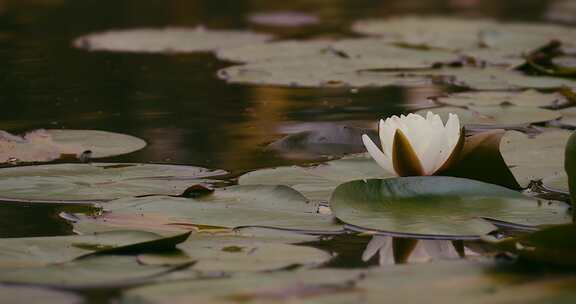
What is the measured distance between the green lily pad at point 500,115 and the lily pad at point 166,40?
1924mm

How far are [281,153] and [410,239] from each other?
763 mm

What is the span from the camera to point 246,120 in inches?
113

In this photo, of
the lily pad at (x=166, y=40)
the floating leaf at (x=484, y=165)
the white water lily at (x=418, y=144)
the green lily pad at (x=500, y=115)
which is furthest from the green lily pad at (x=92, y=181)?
the lily pad at (x=166, y=40)

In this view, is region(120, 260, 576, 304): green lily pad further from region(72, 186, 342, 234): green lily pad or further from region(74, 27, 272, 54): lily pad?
region(74, 27, 272, 54): lily pad

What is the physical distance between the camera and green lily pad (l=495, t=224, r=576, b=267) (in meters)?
1.40

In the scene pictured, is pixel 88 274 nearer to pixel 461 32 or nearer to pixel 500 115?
pixel 500 115

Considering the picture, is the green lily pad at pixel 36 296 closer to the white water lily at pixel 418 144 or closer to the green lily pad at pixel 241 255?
the green lily pad at pixel 241 255

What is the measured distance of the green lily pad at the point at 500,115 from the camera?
8.73ft

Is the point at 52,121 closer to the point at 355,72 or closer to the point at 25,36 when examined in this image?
the point at 355,72

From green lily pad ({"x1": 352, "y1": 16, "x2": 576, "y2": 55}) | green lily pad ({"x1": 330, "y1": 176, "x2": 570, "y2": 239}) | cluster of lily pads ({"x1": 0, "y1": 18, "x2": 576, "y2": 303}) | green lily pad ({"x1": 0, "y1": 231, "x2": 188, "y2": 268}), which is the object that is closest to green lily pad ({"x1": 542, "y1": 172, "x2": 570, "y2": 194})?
cluster of lily pads ({"x1": 0, "y1": 18, "x2": 576, "y2": 303})

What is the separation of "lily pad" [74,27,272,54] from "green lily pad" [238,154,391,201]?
248cm

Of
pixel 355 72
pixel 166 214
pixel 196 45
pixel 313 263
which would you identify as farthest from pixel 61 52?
pixel 313 263

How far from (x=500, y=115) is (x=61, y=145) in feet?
3.69

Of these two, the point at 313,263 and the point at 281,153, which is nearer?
the point at 313,263
